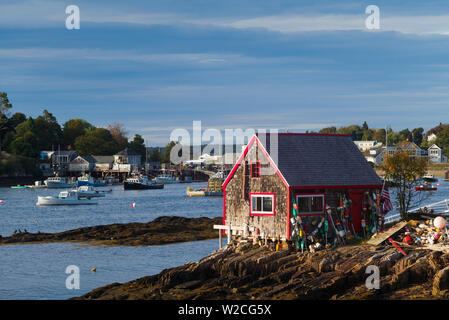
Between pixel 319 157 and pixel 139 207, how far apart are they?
61912mm

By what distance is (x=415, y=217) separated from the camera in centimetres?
3659

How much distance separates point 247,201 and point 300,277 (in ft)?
23.3

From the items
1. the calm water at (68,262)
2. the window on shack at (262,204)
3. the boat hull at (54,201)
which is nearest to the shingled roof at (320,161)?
the window on shack at (262,204)

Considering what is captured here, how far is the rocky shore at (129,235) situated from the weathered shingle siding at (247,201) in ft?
51.2

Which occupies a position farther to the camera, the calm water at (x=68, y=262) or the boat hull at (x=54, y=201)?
the boat hull at (x=54, y=201)

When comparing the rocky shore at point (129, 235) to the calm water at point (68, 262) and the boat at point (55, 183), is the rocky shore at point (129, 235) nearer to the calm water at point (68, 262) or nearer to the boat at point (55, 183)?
the calm water at point (68, 262)

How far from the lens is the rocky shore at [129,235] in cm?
5089

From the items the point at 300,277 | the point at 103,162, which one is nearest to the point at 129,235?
the point at 300,277
